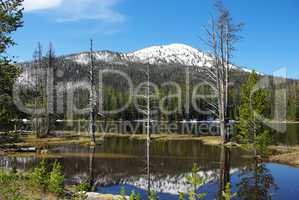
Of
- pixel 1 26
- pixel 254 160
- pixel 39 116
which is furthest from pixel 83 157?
pixel 39 116

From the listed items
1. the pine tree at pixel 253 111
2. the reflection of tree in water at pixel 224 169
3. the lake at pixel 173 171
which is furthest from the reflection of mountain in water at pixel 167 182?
the pine tree at pixel 253 111

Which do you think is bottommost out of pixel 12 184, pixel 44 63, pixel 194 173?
pixel 12 184

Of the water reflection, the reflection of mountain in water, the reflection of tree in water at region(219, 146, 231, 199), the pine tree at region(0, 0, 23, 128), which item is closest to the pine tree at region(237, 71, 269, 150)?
the water reflection

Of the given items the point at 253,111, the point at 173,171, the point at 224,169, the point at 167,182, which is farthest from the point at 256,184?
the point at 253,111

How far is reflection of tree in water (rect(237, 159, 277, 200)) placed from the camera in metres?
19.1

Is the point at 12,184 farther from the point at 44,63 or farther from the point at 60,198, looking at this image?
the point at 44,63

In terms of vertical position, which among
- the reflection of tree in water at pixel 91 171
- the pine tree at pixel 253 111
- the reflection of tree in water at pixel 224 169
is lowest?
the reflection of tree in water at pixel 91 171

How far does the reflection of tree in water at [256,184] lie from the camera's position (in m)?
19.1

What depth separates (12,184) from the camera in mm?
14680

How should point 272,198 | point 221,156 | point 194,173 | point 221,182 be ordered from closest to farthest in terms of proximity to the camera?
point 194,173, point 272,198, point 221,182, point 221,156

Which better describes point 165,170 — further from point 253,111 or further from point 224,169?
point 253,111

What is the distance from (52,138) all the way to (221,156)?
29430mm

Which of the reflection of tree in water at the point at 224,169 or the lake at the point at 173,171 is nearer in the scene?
the lake at the point at 173,171

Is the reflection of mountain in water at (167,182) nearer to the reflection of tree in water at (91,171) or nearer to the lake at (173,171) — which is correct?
the lake at (173,171)
